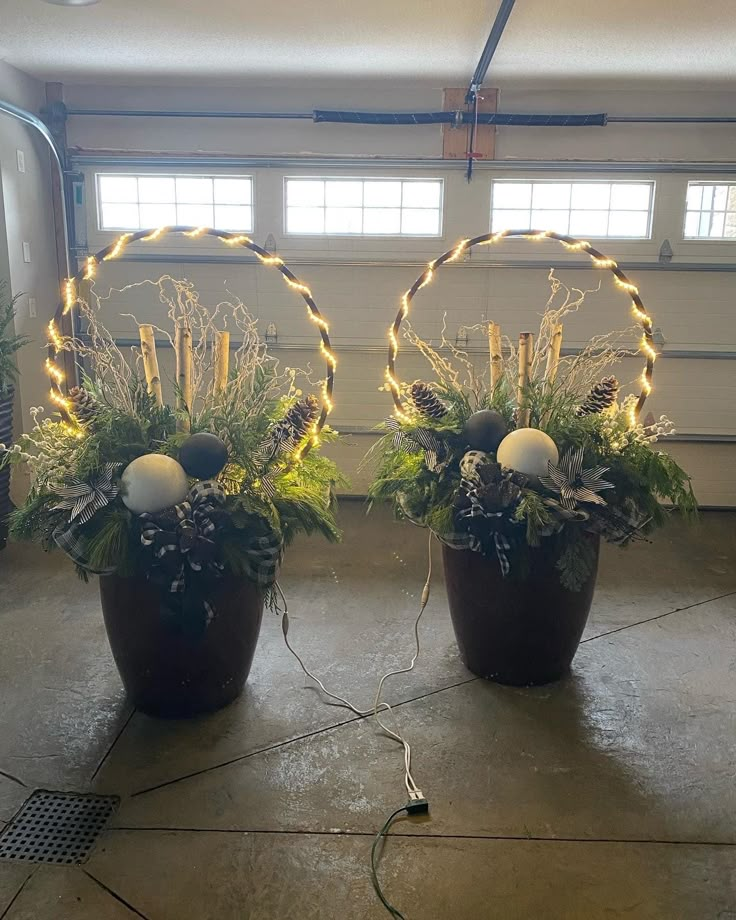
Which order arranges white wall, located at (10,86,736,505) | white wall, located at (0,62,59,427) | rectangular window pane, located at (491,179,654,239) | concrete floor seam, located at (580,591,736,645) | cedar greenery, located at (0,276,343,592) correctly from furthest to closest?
rectangular window pane, located at (491,179,654,239), white wall, located at (10,86,736,505), white wall, located at (0,62,59,427), concrete floor seam, located at (580,591,736,645), cedar greenery, located at (0,276,343,592)

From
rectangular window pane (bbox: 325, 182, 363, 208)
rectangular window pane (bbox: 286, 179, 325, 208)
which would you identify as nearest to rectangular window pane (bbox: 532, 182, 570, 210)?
rectangular window pane (bbox: 325, 182, 363, 208)

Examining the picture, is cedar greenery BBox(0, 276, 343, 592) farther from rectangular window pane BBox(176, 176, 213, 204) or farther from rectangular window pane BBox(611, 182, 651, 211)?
rectangular window pane BBox(611, 182, 651, 211)

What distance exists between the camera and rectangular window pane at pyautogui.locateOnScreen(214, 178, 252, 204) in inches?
183

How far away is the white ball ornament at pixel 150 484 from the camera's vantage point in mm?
2109

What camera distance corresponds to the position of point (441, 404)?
8.41 ft

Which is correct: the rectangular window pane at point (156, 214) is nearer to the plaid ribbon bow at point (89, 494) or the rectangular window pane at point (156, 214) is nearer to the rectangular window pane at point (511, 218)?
the rectangular window pane at point (511, 218)

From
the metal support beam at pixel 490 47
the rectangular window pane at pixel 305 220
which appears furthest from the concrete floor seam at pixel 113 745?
the rectangular window pane at pixel 305 220

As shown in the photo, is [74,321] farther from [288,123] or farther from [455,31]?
[455,31]

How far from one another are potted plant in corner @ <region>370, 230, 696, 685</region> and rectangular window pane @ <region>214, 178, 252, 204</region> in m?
2.40

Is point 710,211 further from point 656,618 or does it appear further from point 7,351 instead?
point 7,351

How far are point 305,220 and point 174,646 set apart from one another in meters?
3.19

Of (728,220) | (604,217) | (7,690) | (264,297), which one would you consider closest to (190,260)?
(264,297)

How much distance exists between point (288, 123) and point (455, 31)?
1.31m

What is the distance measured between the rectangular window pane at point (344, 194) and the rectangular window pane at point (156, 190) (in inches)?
38.4
